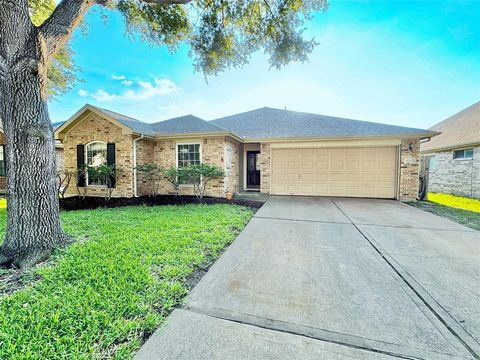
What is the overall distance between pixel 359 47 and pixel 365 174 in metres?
5.48

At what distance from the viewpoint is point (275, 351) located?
65.1 inches

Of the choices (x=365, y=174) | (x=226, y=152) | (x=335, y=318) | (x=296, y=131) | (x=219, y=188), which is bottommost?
(x=335, y=318)

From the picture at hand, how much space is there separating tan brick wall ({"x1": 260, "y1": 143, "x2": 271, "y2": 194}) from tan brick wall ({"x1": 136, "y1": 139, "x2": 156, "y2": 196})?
17.3ft

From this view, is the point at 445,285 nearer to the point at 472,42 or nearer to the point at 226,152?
the point at 226,152

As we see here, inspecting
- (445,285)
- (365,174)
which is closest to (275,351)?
(445,285)

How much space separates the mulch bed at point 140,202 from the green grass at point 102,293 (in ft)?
11.8

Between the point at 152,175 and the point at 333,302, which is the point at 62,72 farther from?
the point at 333,302

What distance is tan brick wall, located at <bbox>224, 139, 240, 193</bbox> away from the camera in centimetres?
930

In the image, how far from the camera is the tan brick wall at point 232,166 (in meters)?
9.30

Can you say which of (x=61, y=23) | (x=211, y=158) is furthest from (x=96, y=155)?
(x=61, y=23)

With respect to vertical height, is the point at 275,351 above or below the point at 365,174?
below

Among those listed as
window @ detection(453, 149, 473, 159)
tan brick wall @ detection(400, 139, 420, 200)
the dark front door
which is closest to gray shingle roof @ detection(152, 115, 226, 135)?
the dark front door

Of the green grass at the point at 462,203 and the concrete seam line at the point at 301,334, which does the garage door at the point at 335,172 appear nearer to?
the green grass at the point at 462,203

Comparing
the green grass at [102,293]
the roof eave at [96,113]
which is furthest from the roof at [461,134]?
the roof eave at [96,113]
